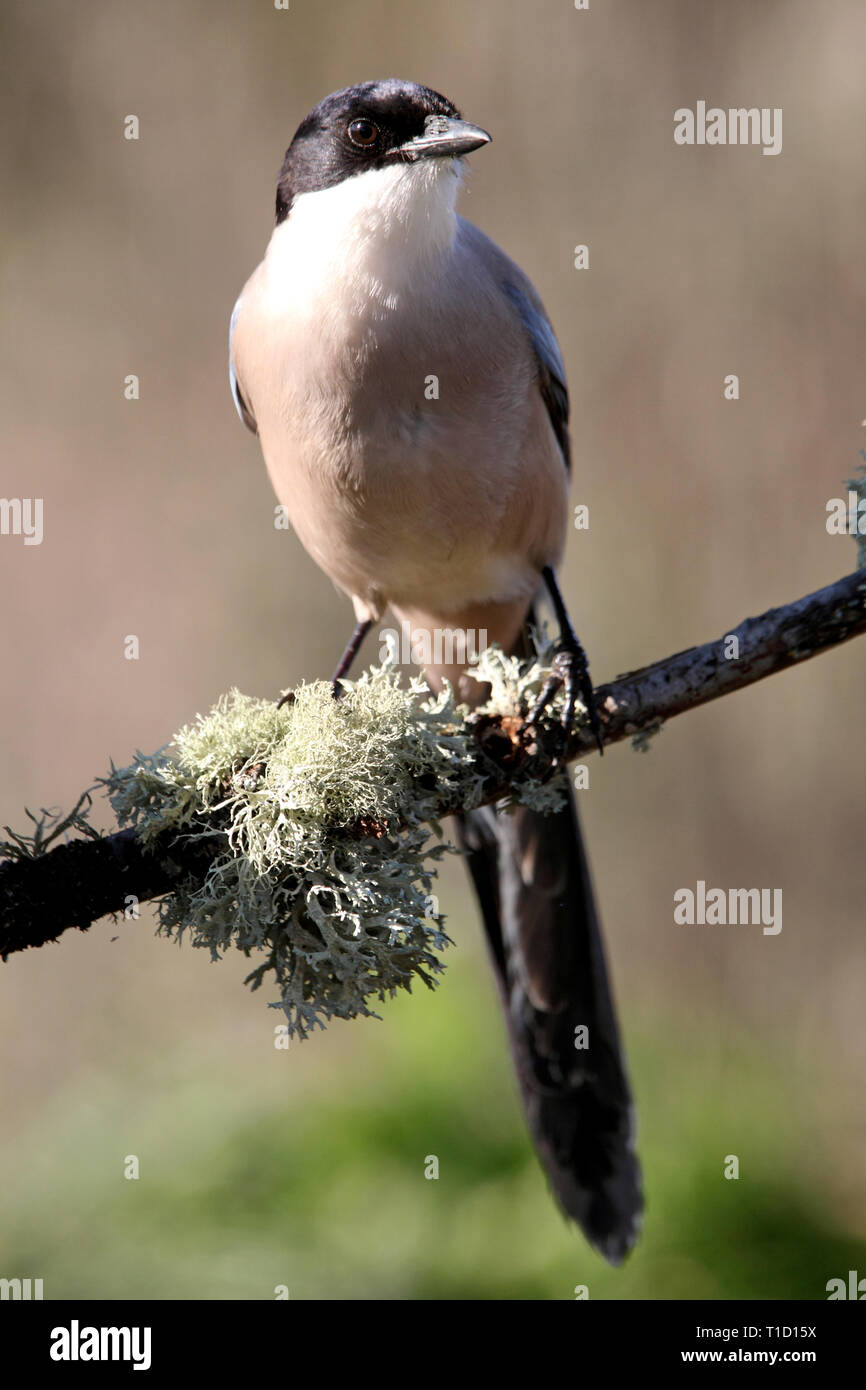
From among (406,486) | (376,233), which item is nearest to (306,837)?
(406,486)

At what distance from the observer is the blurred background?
4.10 meters

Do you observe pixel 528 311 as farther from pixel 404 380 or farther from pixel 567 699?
pixel 567 699

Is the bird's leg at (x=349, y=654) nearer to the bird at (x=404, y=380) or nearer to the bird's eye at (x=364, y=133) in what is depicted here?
the bird at (x=404, y=380)

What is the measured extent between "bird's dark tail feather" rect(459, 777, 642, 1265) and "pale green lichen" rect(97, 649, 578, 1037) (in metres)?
1.05

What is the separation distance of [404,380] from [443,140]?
0.41 metres

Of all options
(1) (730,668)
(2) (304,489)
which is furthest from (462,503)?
(1) (730,668)

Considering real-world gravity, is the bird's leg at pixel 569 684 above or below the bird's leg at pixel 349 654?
below

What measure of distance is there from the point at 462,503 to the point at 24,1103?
2.94 m

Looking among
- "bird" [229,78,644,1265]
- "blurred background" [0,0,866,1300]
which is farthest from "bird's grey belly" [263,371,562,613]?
"blurred background" [0,0,866,1300]

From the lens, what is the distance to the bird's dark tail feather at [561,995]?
2.89m

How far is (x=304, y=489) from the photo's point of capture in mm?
2357

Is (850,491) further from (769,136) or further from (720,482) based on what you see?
(769,136)

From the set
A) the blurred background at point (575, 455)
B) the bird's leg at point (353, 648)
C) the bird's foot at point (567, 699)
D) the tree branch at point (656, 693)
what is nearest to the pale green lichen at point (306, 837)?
the tree branch at point (656, 693)

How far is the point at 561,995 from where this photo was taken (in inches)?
115
